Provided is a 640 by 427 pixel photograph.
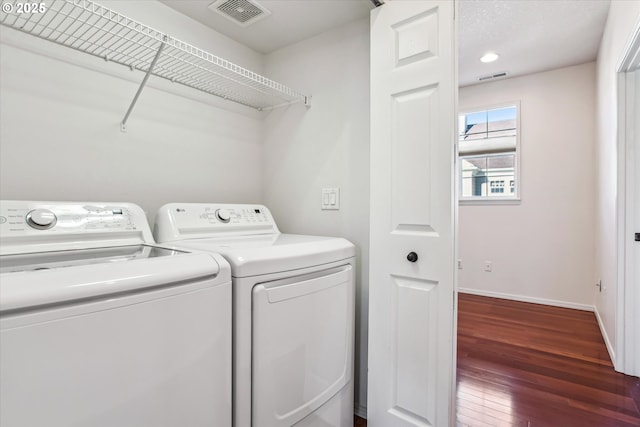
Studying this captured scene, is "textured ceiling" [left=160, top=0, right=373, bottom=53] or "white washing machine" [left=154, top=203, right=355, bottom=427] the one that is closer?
"white washing machine" [left=154, top=203, right=355, bottom=427]

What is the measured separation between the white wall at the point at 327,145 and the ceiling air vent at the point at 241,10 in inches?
13.2

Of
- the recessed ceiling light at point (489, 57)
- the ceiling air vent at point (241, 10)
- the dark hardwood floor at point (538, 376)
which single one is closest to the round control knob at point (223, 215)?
the ceiling air vent at point (241, 10)

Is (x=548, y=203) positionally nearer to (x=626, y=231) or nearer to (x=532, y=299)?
(x=532, y=299)

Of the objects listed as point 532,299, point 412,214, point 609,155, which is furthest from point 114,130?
point 532,299

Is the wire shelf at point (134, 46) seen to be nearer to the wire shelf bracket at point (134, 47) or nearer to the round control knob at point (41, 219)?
the wire shelf bracket at point (134, 47)

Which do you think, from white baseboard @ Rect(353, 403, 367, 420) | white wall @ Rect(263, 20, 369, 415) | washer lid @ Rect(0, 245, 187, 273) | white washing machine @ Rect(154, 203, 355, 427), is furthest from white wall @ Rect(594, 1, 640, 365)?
washer lid @ Rect(0, 245, 187, 273)

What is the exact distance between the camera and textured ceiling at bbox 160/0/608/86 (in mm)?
1622

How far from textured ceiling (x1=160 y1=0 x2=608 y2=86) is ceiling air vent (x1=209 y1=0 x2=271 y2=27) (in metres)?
0.03

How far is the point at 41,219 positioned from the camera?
1.06 meters

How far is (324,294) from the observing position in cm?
126

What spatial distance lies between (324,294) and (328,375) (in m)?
0.34

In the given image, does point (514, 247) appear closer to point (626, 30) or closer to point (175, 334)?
point (626, 30)

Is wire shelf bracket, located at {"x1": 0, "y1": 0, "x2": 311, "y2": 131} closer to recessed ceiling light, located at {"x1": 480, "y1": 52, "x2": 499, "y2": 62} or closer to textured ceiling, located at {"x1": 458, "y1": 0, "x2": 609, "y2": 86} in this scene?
textured ceiling, located at {"x1": 458, "y1": 0, "x2": 609, "y2": 86}

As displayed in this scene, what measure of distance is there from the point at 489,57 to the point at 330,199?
2.52 meters
